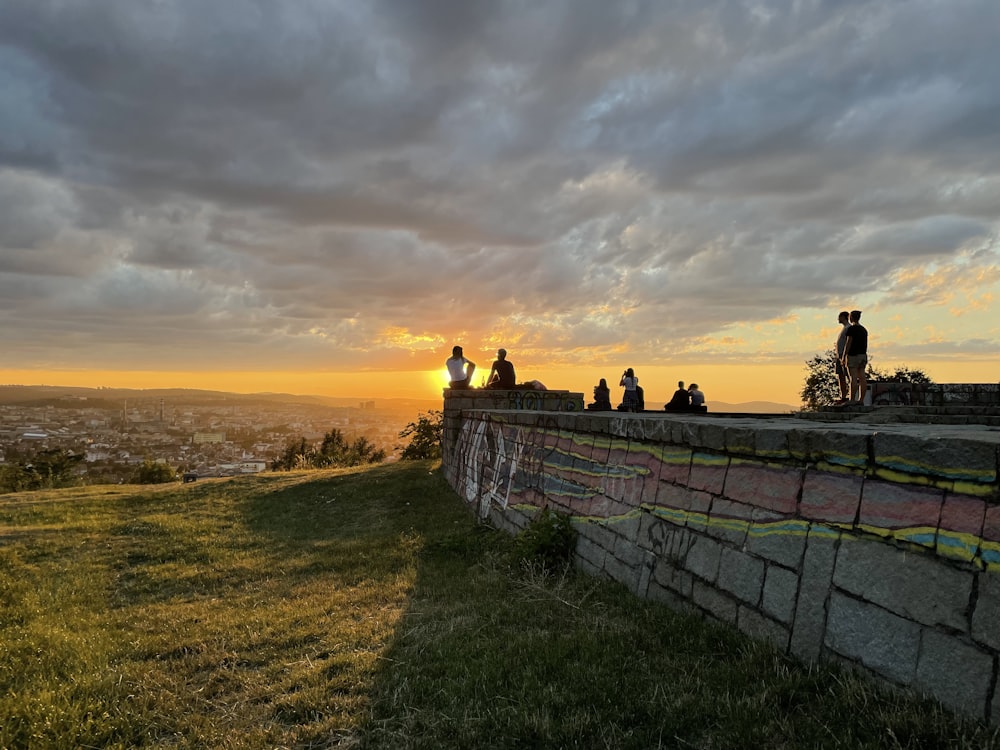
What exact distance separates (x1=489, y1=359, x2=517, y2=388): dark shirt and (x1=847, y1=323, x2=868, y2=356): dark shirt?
7.27m

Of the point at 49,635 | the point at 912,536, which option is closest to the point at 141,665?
the point at 49,635

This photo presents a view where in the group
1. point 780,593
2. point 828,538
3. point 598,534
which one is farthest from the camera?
point 598,534

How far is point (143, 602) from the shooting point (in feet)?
21.6

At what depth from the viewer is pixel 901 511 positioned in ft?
9.91

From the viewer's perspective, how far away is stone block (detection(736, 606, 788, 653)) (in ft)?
11.7

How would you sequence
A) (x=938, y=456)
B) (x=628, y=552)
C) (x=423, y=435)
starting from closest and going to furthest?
(x=938, y=456), (x=628, y=552), (x=423, y=435)

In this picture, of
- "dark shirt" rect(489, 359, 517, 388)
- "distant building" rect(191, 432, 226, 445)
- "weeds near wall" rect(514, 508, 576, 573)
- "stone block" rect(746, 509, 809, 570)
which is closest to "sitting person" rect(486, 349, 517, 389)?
"dark shirt" rect(489, 359, 517, 388)

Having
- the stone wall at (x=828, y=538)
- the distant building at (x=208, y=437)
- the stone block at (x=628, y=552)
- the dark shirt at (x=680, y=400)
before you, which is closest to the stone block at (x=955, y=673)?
the stone wall at (x=828, y=538)

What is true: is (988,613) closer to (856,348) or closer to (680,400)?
(856,348)

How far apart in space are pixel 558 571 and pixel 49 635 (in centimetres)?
443

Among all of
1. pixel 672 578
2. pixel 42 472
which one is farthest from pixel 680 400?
pixel 42 472

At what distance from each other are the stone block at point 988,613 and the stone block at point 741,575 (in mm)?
1251

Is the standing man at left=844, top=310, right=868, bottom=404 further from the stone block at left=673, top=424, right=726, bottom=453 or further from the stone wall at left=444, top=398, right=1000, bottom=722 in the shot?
the stone block at left=673, top=424, right=726, bottom=453

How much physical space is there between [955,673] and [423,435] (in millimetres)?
22947
